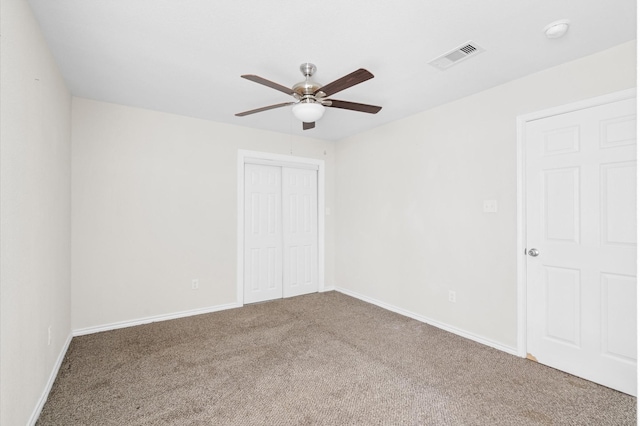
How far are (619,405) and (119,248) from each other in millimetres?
4453

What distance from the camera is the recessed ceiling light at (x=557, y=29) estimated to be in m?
1.92

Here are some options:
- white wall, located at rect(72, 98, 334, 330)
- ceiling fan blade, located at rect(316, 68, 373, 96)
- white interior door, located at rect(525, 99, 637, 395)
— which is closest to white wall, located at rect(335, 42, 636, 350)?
white interior door, located at rect(525, 99, 637, 395)

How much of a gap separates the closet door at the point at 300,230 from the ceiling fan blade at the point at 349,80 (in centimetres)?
254

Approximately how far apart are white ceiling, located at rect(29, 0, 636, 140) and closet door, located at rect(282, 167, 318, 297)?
1.84 metres

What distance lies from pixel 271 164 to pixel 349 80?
263cm

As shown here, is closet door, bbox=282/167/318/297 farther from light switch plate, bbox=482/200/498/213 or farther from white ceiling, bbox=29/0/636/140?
light switch plate, bbox=482/200/498/213

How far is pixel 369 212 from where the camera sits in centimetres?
436

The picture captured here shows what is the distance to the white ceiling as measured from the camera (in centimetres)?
180

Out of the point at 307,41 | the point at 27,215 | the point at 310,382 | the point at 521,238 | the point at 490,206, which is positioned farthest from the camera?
the point at 490,206

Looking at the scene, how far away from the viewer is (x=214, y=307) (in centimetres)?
395

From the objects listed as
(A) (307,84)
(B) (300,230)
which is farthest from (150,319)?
(A) (307,84)

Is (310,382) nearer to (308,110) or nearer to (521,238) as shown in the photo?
(308,110)

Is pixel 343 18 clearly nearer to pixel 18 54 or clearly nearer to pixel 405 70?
pixel 405 70

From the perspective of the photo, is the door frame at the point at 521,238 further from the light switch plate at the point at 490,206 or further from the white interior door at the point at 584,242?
the light switch plate at the point at 490,206
